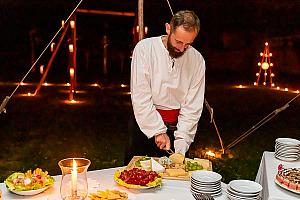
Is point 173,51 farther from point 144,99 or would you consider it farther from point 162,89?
point 144,99

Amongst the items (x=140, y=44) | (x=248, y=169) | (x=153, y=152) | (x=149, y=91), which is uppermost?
(x=140, y=44)

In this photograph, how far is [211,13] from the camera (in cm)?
906

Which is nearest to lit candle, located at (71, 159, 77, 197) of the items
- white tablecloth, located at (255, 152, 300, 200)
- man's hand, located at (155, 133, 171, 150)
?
white tablecloth, located at (255, 152, 300, 200)

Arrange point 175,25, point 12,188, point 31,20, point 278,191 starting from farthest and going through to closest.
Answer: point 31,20, point 175,25, point 278,191, point 12,188

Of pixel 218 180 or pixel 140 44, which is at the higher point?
pixel 140 44

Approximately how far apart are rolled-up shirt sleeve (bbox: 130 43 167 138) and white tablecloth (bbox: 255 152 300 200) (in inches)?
26.2

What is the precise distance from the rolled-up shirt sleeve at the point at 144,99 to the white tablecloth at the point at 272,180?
2.18ft

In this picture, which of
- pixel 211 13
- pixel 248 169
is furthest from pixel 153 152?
pixel 211 13

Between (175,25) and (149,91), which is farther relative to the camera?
(149,91)

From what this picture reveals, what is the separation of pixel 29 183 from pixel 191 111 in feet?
4.15

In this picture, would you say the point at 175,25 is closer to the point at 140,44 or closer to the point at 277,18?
Result: the point at 140,44

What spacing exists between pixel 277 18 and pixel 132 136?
582 centimetres

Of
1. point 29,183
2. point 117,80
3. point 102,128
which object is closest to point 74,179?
point 29,183

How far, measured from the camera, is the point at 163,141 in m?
2.68
